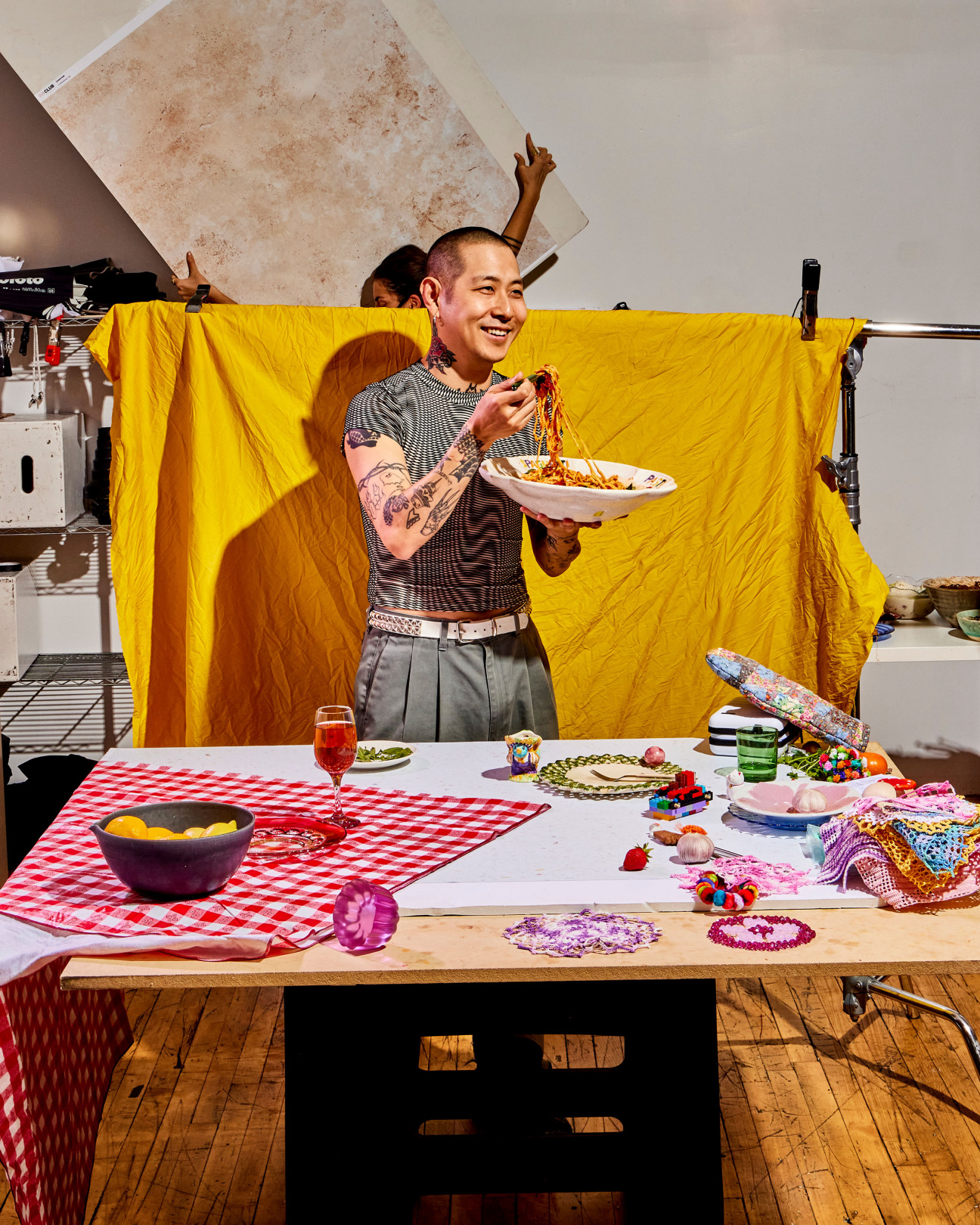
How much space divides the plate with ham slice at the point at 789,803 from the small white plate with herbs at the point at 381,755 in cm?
53

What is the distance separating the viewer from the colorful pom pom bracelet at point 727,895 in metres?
1.25

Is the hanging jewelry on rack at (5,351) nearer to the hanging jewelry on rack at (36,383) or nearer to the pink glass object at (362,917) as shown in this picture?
the hanging jewelry on rack at (36,383)

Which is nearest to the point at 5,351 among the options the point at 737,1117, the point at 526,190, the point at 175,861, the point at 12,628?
the point at 12,628

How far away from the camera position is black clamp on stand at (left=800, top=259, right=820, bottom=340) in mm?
2572

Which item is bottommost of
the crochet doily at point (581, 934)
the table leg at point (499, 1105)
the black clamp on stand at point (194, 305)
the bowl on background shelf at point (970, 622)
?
the table leg at point (499, 1105)

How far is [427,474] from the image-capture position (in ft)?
6.60

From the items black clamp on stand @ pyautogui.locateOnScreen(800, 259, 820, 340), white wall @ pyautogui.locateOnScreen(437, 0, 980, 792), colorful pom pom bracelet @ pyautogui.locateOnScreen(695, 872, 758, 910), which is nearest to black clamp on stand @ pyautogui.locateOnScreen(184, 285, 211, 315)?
white wall @ pyautogui.locateOnScreen(437, 0, 980, 792)

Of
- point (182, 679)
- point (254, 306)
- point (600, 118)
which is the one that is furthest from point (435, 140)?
point (182, 679)

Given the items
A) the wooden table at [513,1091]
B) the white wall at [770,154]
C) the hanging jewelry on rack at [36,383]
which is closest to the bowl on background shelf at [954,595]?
the white wall at [770,154]

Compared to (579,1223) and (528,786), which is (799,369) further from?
(579,1223)

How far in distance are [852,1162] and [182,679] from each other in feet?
5.92

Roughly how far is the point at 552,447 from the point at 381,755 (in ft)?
2.44

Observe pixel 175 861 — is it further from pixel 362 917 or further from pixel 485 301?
pixel 485 301

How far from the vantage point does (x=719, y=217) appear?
3.55 metres
